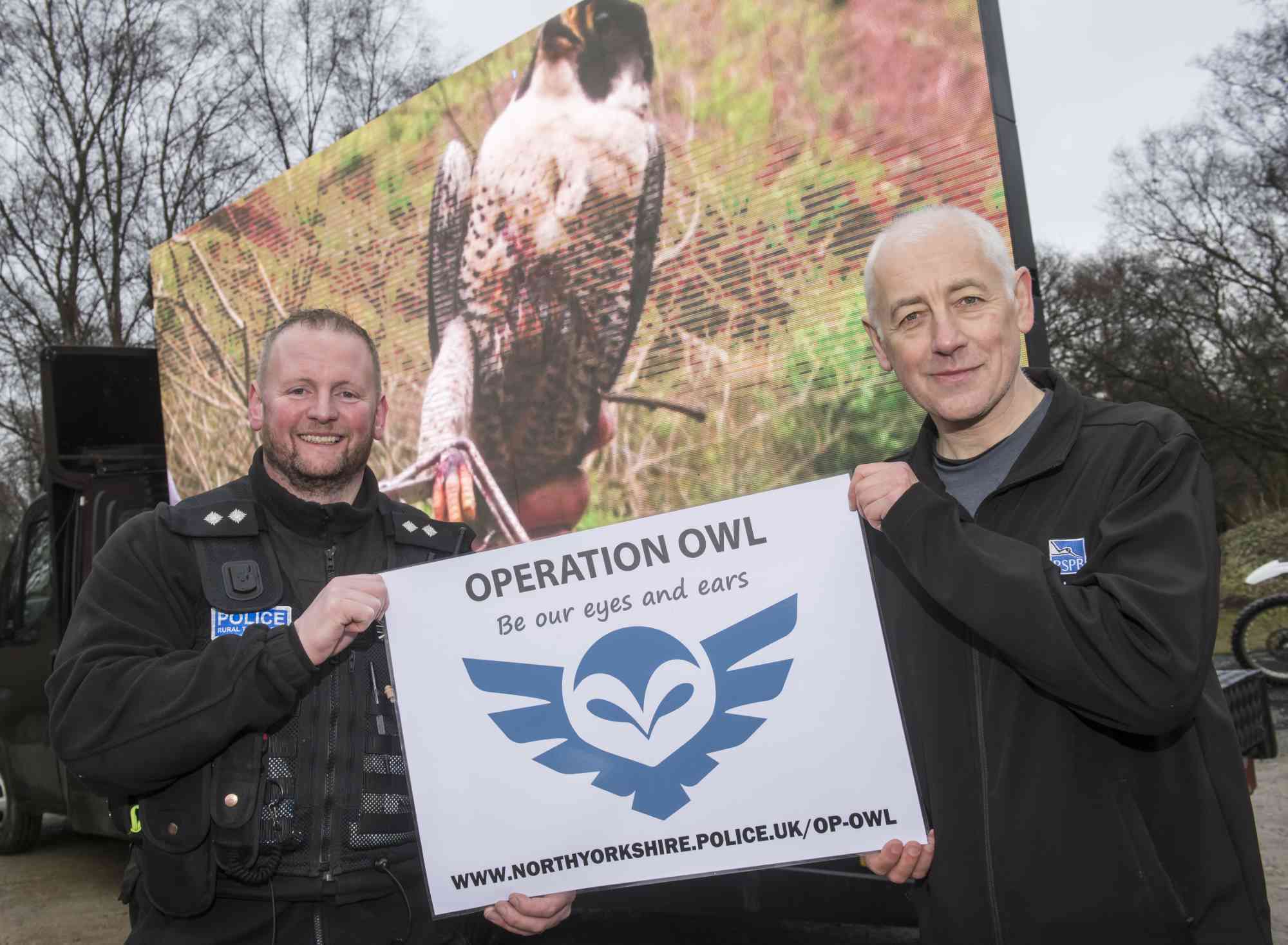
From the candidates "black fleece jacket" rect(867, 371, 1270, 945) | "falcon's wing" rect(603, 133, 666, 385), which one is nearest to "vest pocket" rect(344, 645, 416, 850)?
"black fleece jacket" rect(867, 371, 1270, 945)

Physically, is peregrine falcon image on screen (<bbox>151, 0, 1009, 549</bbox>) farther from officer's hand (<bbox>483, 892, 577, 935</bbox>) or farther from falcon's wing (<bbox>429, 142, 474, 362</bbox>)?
officer's hand (<bbox>483, 892, 577, 935</bbox>)

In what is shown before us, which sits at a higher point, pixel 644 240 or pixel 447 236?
pixel 447 236

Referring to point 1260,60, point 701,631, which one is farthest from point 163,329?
point 1260,60

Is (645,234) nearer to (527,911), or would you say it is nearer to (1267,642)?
(527,911)

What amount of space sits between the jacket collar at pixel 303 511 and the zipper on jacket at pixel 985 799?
1.13 metres

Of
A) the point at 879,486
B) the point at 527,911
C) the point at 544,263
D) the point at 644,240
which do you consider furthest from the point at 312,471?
the point at 544,263

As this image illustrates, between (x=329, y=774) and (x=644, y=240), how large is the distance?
2703 mm

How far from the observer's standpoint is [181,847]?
1791 mm

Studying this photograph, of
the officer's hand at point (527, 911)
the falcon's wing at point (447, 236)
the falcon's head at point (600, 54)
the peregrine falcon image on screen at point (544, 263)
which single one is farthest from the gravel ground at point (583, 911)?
the falcon's head at point (600, 54)

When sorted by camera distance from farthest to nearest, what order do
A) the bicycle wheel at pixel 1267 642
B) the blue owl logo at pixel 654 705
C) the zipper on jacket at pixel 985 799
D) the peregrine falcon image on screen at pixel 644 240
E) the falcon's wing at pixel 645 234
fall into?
the bicycle wheel at pixel 1267 642 < the falcon's wing at pixel 645 234 < the peregrine falcon image on screen at pixel 644 240 < the blue owl logo at pixel 654 705 < the zipper on jacket at pixel 985 799

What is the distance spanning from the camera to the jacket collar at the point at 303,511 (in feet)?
6.63

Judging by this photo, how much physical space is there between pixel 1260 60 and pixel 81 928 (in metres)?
25.1

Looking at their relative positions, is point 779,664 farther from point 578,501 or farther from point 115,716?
point 578,501

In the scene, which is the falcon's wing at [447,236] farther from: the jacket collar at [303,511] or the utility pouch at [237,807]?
the utility pouch at [237,807]
